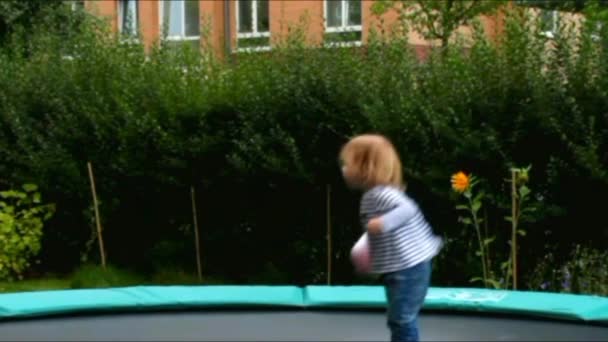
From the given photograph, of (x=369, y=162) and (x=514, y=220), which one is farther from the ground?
(x=369, y=162)

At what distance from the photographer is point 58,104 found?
7992 millimetres

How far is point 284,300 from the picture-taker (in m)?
5.10

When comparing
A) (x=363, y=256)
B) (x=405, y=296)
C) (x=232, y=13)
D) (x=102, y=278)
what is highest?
(x=232, y=13)

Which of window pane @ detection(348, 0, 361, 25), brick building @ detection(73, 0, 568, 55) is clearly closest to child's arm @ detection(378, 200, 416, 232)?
brick building @ detection(73, 0, 568, 55)

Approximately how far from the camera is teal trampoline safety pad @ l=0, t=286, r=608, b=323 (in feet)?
16.0

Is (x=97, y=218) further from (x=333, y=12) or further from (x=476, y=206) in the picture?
(x=333, y=12)

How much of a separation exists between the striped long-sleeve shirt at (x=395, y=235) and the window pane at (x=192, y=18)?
16.0 metres

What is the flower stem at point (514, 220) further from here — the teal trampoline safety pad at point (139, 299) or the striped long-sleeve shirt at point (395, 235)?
the striped long-sleeve shirt at point (395, 235)

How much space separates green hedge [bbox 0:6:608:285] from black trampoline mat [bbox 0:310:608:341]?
1.77 m

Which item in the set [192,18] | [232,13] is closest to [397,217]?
[232,13]

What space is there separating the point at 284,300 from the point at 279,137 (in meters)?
2.17

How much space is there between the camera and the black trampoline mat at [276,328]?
459cm

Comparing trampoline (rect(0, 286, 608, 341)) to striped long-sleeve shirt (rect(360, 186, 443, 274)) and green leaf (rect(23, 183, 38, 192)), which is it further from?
green leaf (rect(23, 183, 38, 192))

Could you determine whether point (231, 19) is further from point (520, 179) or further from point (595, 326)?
point (595, 326)
